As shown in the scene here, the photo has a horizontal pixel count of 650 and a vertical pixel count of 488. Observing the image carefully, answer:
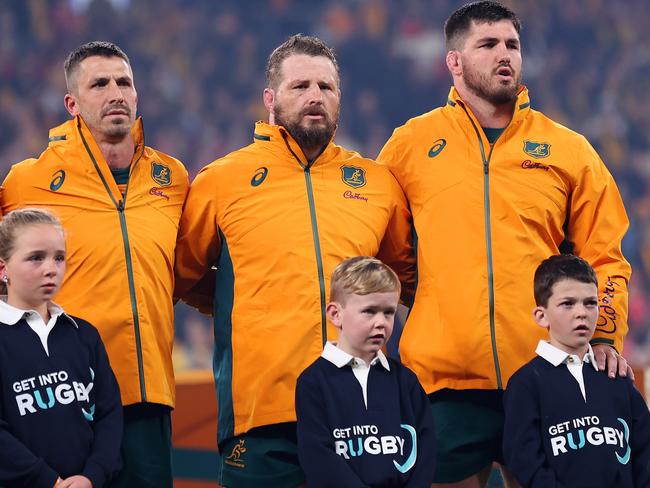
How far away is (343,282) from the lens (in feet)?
11.3

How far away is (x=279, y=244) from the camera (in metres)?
3.74

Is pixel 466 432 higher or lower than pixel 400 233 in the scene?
lower

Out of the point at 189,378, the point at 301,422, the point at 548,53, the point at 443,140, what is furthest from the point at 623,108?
the point at 301,422

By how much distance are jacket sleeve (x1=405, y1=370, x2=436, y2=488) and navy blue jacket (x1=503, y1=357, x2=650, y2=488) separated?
25 centimetres

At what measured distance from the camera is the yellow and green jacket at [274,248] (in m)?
3.66

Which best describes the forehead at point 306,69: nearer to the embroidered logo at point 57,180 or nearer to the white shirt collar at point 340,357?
the embroidered logo at point 57,180

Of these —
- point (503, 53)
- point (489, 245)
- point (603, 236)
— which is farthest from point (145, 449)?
point (503, 53)

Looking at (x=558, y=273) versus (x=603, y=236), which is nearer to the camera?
(x=558, y=273)

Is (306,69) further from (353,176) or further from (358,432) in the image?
(358,432)

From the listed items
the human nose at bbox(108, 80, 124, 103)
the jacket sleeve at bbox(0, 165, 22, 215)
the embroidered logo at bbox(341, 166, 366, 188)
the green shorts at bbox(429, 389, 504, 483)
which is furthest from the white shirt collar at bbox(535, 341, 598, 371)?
the jacket sleeve at bbox(0, 165, 22, 215)

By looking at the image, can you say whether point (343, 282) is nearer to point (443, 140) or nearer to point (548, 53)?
point (443, 140)

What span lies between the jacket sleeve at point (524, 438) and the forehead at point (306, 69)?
3.85 feet

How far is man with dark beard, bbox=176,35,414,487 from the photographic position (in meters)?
3.64

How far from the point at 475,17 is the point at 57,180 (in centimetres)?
150
